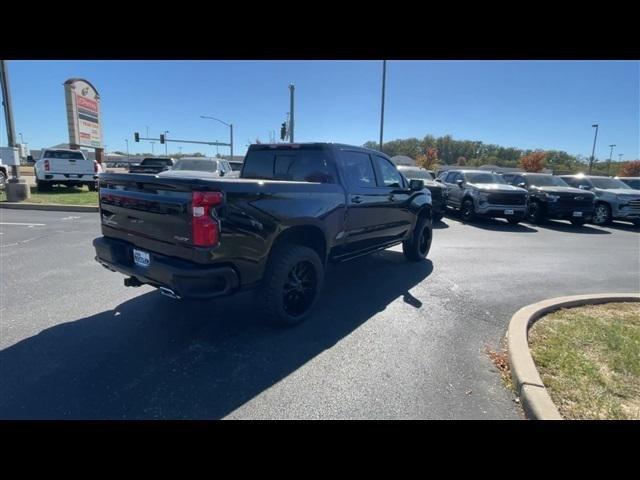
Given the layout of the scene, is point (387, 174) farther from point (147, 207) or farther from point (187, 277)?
point (187, 277)

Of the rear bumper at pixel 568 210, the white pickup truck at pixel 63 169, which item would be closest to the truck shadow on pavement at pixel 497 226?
the rear bumper at pixel 568 210

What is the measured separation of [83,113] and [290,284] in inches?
1034

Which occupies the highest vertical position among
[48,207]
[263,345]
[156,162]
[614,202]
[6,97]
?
[6,97]

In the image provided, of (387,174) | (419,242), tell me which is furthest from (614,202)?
(387,174)

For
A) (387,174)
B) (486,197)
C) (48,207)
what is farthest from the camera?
(48,207)

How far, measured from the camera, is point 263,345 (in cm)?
348

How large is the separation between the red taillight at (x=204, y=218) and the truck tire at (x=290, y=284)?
83cm

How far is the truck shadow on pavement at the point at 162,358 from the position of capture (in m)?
2.55

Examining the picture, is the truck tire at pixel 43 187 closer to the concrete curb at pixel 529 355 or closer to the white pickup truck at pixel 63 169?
the white pickup truck at pixel 63 169

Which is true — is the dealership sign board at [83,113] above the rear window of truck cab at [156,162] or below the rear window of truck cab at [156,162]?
above
